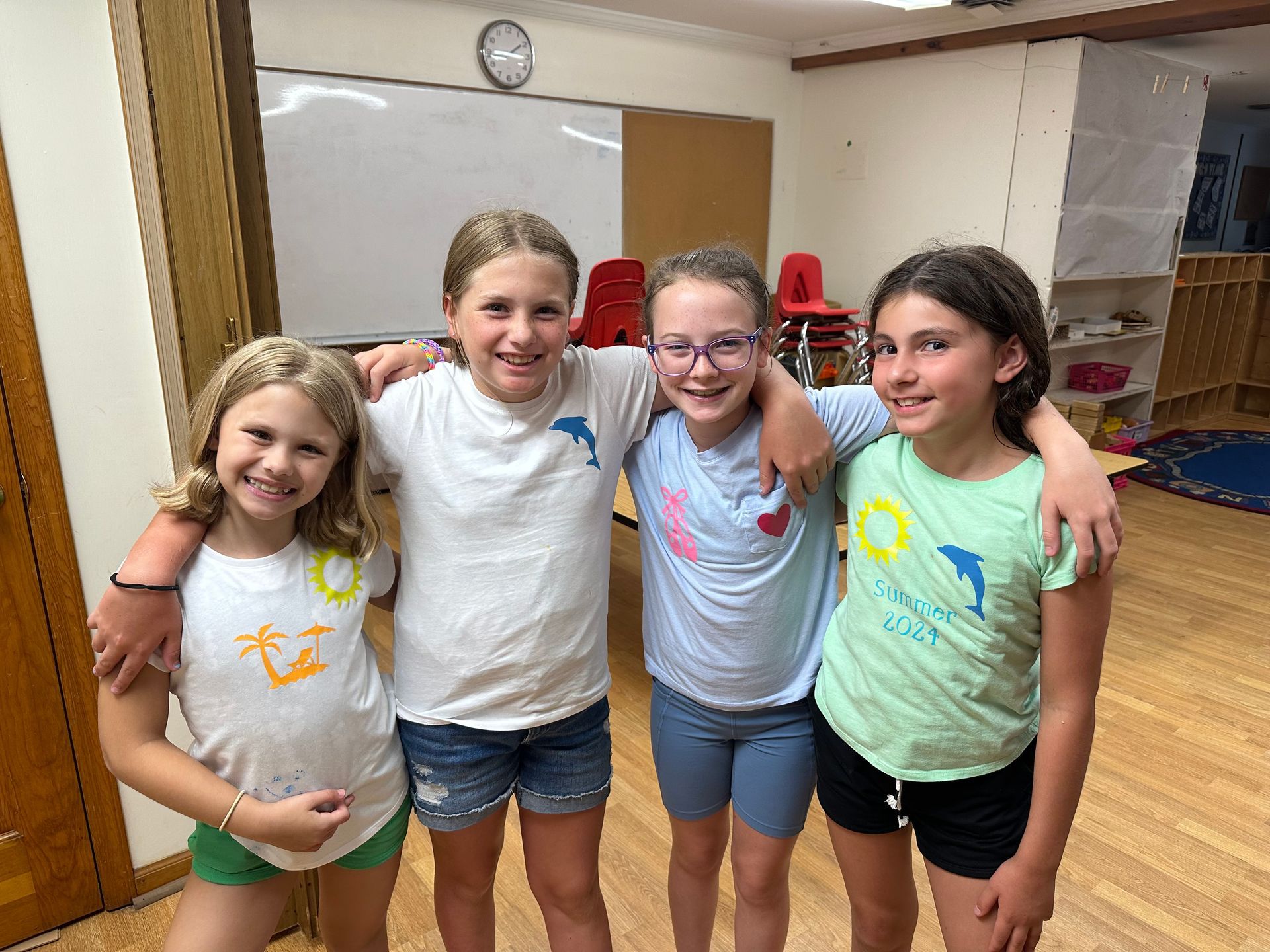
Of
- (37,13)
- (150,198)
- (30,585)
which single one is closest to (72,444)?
Result: (30,585)

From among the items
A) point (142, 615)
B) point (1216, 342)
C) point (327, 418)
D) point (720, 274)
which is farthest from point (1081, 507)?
point (1216, 342)

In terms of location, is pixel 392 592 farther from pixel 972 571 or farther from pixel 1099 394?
pixel 1099 394

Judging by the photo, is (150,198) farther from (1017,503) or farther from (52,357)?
(1017,503)

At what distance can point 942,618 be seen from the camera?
103 centimetres

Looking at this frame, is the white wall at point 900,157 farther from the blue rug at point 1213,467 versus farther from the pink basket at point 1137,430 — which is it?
the blue rug at point 1213,467

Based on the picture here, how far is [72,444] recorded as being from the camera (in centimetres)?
156

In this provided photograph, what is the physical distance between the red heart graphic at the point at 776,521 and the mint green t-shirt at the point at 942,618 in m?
0.09

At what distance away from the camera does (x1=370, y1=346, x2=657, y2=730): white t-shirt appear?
3.73 feet

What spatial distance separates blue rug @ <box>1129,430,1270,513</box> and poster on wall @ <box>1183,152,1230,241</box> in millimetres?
2328

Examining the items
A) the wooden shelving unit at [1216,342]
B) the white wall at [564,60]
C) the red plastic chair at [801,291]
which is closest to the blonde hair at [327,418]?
the white wall at [564,60]

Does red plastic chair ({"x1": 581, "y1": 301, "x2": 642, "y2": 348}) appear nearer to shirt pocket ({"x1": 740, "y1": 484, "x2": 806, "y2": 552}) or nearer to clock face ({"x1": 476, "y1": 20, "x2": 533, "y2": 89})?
clock face ({"x1": 476, "y1": 20, "x2": 533, "y2": 89})

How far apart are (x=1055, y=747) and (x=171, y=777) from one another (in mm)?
1016

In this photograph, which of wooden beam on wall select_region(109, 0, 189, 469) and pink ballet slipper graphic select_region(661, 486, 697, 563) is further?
wooden beam on wall select_region(109, 0, 189, 469)

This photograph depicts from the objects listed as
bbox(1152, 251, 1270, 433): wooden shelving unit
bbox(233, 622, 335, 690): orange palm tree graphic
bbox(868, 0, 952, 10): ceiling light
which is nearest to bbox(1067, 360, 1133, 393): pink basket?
bbox(1152, 251, 1270, 433): wooden shelving unit
